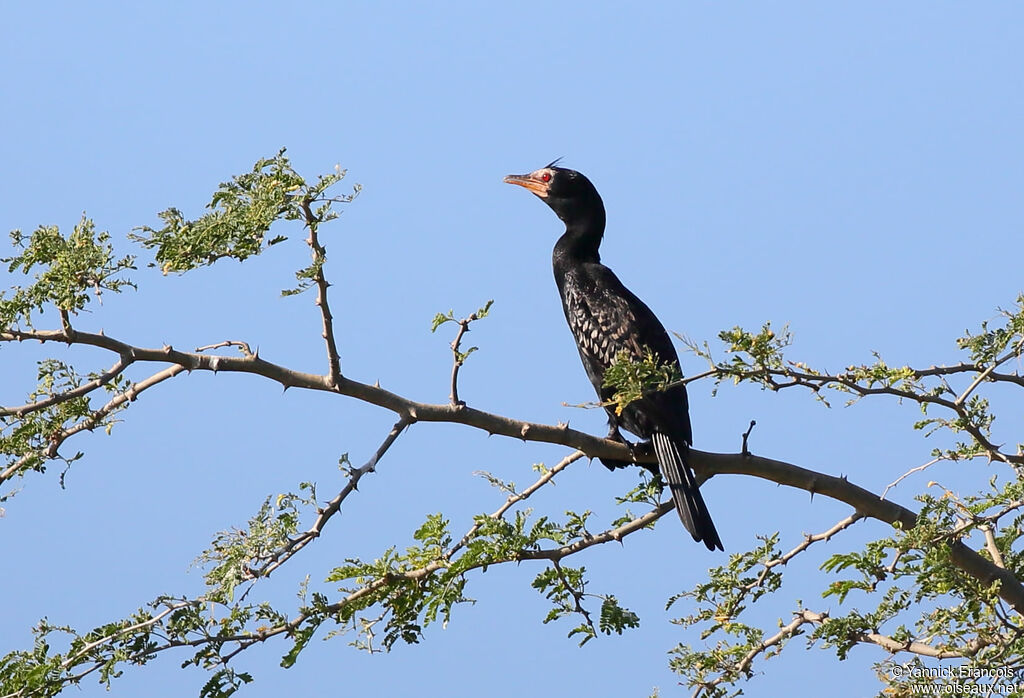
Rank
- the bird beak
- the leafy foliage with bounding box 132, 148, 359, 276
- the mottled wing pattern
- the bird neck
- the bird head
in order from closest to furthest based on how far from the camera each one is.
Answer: the leafy foliage with bounding box 132, 148, 359, 276
the mottled wing pattern
the bird neck
the bird head
the bird beak

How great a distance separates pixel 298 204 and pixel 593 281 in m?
2.17

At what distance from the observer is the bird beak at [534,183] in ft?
18.5

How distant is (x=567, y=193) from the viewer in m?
5.51

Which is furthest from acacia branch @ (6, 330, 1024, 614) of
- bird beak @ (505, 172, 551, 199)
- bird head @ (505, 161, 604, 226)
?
bird beak @ (505, 172, 551, 199)

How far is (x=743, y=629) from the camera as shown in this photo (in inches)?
152

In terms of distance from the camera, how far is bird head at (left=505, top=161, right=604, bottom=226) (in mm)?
5422

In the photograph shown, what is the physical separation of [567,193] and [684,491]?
1916 millimetres

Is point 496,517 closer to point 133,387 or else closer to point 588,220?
point 133,387

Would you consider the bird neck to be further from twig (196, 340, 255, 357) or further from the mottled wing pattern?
twig (196, 340, 255, 357)

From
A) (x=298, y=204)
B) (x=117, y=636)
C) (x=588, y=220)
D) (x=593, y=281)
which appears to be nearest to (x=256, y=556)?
(x=117, y=636)

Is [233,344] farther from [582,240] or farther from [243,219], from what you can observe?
[582,240]

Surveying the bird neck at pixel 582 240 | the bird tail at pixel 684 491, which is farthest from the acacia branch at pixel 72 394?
the bird neck at pixel 582 240

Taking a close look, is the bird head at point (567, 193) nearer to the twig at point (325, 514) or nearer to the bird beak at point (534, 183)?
the bird beak at point (534, 183)

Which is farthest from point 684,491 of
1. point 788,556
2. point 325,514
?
point 325,514
